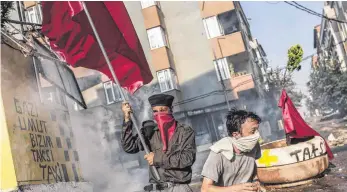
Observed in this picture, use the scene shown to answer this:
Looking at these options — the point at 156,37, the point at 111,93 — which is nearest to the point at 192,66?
the point at 156,37

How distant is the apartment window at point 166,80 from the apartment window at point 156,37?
73.2 inches

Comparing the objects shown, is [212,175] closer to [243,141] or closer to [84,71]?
[243,141]

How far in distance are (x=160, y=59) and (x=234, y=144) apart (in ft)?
64.6

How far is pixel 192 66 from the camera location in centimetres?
2327

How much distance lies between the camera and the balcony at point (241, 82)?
21255 mm

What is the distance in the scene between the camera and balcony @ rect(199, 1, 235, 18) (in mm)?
22125

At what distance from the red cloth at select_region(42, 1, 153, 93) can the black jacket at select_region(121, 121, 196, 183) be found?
1029mm

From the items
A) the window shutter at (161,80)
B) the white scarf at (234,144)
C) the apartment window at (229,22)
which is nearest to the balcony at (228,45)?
the apartment window at (229,22)

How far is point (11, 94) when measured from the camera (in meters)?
5.91

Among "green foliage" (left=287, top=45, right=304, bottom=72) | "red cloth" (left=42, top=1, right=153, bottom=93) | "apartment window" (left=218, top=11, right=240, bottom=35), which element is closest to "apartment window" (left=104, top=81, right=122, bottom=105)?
"apartment window" (left=218, top=11, right=240, bottom=35)

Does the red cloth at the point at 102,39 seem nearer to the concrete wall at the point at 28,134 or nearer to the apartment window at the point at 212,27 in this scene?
the concrete wall at the point at 28,134

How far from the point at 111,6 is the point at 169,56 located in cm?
1841

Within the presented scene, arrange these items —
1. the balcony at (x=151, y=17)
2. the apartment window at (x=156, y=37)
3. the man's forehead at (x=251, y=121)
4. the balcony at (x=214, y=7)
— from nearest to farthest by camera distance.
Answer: the man's forehead at (x=251, y=121) → the balcony at (x=214, y=7) → the apartment window at (x=156, y=37) → the balcony at (x=151, y=17)

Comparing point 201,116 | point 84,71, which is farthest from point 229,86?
point 84,71
